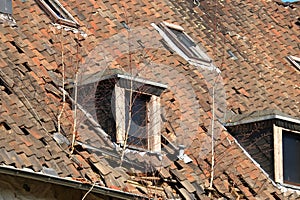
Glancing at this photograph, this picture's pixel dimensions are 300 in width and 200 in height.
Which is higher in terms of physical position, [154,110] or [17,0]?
[17,0]

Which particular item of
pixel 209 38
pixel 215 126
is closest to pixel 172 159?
pixel 215 126

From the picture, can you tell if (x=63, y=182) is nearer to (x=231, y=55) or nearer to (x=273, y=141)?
(x=273, y=141)

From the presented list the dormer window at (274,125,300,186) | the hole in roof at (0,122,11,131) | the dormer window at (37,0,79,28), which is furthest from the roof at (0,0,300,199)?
the dormer window at (274,125,300,186)

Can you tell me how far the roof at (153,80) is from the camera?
16.8 metres

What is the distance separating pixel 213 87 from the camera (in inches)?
845

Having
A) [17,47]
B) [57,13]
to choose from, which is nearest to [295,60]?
[57,13]

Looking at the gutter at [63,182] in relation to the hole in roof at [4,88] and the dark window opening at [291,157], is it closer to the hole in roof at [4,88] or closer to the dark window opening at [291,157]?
the hole in roof at [4,88]

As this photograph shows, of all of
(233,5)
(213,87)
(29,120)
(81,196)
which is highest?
(233,5)

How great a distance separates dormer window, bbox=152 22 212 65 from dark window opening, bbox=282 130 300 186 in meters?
2.60

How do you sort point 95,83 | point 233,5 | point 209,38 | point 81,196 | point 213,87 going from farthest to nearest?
1. point 233,5
2. point 209,38
3. point 213,87
4. point 95,83
5. point 81,196

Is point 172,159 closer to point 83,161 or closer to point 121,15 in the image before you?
point 83,161

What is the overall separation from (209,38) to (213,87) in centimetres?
278

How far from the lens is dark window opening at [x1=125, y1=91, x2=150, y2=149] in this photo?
1812 centimetres

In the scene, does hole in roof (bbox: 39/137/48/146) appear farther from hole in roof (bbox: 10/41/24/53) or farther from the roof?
hole in roof (bbox: 10/41/24/53)
